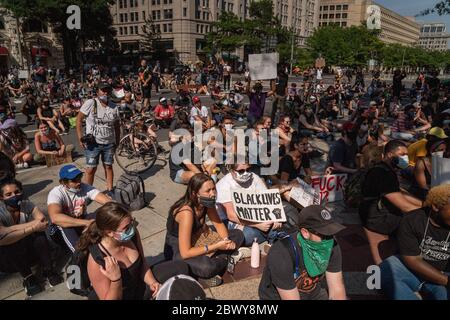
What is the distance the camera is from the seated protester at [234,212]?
4543 mm

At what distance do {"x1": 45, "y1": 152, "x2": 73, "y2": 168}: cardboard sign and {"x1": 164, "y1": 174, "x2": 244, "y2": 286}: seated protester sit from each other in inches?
218

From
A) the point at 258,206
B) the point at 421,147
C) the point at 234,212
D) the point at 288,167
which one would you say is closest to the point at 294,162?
the point at 288,167

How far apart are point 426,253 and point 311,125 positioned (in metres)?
8.27

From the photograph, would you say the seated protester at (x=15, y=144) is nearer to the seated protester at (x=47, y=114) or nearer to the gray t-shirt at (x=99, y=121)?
the seated protester at (x=47, y=114)

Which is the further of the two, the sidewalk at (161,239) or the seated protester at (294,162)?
the seated protester at (294,162)

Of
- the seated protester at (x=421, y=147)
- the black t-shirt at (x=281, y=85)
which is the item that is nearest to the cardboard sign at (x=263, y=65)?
the black t-shirt at (x=281, y=85)

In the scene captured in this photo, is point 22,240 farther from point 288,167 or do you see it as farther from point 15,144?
point 15,144

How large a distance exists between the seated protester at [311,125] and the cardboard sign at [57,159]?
23.2 ft

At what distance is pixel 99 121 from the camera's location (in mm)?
5746

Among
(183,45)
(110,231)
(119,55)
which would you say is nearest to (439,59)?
(183,45)

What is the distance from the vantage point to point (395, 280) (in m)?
3.27

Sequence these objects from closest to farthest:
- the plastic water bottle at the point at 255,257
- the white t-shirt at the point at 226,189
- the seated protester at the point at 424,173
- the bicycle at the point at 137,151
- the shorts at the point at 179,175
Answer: the plastic water bottle at the point at 255,257 → the white t-shirt at the point at 226,189 → the seated protester at the point at 424,173 → the shorts at the point at 179,175 → the bicycle at the point at 137,151

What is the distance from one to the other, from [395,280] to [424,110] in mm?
10943

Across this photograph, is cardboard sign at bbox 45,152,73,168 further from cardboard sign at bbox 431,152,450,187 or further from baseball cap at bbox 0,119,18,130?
cardboard sign at bbox 431,152,450,187
